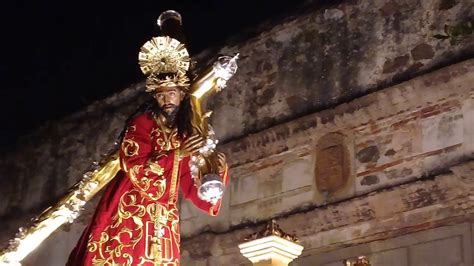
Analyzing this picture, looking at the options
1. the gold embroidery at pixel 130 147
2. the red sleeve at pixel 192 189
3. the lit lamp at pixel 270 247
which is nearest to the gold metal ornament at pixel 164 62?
the gold embroidery at pixel 130 147

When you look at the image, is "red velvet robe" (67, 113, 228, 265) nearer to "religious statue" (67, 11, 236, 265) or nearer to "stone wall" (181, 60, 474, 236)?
"religious statue" (67, 11, 236, 265)

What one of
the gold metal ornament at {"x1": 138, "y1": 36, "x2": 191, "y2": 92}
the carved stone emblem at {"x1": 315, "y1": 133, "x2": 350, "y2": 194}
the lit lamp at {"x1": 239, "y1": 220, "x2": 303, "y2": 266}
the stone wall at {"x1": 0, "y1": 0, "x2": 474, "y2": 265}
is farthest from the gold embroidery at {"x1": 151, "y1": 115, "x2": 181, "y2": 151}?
the carved stone emblem at {"x1": 315, "y1": 133, "x2": 350, "y2": 194}

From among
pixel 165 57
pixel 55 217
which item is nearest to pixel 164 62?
pixel 165 57

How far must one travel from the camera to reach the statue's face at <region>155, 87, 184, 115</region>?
5.12m

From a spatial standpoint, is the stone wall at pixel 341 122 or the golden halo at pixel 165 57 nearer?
the golden halo at pixel 165 57

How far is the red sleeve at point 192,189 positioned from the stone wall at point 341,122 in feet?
7.46

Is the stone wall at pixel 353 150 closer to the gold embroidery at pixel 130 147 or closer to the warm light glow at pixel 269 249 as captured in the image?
the warm light glow at pixel 269 249

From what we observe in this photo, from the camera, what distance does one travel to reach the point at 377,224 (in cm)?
691

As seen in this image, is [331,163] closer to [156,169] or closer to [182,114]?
[182,114]

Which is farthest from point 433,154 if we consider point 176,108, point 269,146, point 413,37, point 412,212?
point 176,108

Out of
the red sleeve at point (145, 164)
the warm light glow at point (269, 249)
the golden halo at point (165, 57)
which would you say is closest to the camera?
the warm light glow at point (269, 249)

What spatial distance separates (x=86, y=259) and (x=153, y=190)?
19.8 inches

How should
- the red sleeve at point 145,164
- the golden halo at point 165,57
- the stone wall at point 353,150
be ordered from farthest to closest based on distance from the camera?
the stone wall at point 353,150 → the golden halo at point 165,57 → the red sleeve at point 145,164

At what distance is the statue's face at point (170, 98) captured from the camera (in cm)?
512
